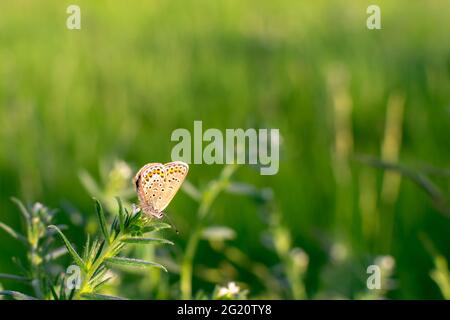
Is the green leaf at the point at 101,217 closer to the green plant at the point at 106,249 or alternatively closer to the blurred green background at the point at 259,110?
the green plant at the point at 106,249

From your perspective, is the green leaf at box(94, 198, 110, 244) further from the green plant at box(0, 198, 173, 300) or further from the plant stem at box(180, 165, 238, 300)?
the plant stem at box(180, 165, 238, 300)

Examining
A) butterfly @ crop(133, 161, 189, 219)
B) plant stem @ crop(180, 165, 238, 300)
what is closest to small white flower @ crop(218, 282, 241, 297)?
butterfly @ crop(133, 161, 189, 219)

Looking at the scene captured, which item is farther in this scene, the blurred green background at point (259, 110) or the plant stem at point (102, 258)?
the blurred green background at point (259, 110)

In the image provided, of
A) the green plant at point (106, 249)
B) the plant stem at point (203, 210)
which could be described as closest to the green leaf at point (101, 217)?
the green plant at point (106, 249)

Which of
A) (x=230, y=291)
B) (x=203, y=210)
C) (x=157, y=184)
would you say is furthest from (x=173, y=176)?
(x=203, y=210)

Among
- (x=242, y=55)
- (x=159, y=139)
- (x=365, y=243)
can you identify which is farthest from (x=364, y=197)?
(x=242, y=55)
